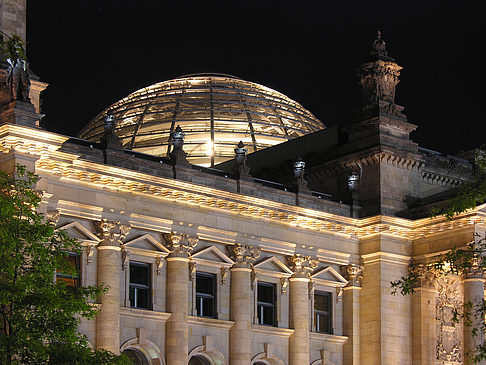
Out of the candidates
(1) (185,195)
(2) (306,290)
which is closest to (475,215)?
(2) (306,290)

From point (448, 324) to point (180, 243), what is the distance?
15.1 m

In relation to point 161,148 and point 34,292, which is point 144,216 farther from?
point 161,148

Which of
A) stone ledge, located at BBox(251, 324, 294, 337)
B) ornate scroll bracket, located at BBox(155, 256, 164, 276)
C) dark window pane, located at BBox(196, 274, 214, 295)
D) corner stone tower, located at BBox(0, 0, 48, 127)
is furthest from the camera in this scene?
stone ledge, located at BBox(251, 324, 294, 337)

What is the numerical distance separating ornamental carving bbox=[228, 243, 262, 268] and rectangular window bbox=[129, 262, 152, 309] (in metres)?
4.48

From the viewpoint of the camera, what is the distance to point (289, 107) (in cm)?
7456

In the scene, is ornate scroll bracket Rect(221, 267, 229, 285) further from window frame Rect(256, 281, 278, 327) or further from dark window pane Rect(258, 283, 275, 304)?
dark window pane Rect(258, 283, 275, 304)

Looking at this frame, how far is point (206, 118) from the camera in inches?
2758

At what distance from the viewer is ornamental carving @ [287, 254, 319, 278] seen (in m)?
54.4

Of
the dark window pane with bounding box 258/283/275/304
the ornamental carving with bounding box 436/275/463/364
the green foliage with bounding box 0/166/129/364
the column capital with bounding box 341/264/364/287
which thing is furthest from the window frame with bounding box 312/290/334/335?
the green foliage with bounding box 0/166/129/364

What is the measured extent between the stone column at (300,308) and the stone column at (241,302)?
8.51 ft

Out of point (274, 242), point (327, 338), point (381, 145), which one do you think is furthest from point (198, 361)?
point (381, 145)

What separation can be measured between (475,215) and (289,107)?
2317 cm

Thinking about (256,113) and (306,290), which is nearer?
(306,290)

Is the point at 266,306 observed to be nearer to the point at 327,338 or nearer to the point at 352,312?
the point at 327,338
